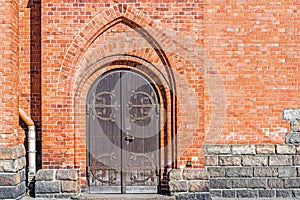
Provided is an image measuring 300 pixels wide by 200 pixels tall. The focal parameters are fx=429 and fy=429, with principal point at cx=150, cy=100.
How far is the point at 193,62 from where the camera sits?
27.9 feet

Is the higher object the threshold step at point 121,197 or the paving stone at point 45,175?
the paving stone at point 45,175

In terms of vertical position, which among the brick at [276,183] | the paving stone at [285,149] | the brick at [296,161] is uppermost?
the paving stone at [285,149]

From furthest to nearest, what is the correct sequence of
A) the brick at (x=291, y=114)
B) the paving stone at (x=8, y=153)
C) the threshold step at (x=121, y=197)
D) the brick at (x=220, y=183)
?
1. the brick at (x=291, y=114)
2. the brick at (x=220, y=183)
3. the threshold step at (x=121, y=197)
4. the paving stone at (x=8, y=153)

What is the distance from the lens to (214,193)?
880cm

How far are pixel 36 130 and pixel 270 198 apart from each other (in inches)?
196

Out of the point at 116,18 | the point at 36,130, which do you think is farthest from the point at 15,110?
the point at 116,18

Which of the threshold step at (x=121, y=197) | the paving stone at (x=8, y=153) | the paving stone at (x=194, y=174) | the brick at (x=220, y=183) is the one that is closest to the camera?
the paving stone at (x=8, y=153)

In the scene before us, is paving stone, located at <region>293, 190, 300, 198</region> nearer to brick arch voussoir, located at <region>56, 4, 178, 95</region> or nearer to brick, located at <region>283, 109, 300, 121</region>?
brick, located at <region>283, 109, 300, 121</region>

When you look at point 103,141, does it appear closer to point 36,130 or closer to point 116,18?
point 36,130

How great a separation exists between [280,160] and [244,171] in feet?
2.56

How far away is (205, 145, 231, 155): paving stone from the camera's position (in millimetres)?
8812

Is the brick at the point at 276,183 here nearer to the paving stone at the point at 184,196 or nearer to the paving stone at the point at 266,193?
the paving stone at the point at 266,193

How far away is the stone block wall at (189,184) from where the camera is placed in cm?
829

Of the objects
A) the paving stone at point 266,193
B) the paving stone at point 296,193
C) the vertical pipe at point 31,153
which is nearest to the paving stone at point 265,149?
the paving stone at point 266,193
